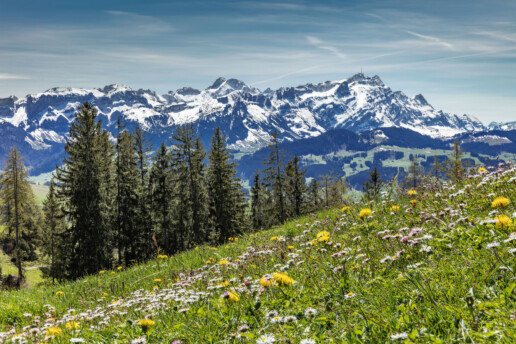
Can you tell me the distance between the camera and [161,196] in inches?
1861

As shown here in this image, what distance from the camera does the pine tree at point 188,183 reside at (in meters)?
44.7

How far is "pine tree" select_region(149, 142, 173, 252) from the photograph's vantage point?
153ft

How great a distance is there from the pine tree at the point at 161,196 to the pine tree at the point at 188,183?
4.07ft

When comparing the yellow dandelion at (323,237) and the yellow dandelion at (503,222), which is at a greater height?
the yellow dandelion at (503,222)

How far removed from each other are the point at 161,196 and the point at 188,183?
4.81 m

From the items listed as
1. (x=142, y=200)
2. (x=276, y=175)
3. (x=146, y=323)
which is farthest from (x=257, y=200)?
(x=146, y=323)

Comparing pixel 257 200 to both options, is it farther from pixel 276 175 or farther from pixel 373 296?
pixel 373 296

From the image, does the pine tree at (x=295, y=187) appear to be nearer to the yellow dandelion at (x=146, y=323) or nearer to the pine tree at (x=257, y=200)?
the pine tree at (x=257, y=200)

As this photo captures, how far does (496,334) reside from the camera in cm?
212

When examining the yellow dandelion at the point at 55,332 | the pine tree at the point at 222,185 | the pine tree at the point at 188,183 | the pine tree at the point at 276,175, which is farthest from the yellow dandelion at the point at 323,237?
the pine tree at the point at 276,175

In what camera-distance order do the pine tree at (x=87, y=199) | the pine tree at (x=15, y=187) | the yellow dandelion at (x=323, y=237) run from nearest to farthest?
1. the yellow dandelion at (x=323, y=237)
2. the pine tree at (x=87, y=199)
3. the pine tree at (x=15, y=187)

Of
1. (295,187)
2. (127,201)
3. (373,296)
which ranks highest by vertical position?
(373,296)

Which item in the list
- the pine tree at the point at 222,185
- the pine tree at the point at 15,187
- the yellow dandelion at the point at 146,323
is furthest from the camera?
the pine tree at the point at 222,185

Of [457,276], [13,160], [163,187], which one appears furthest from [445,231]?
[13,160]
